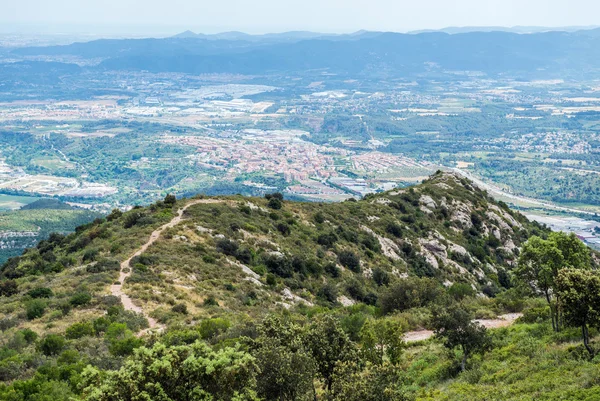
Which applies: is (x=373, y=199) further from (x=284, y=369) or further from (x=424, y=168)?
(x=424, y=168)

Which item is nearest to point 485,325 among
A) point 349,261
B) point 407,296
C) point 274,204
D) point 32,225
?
point 407,296

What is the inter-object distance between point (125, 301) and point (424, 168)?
16642 centimetres

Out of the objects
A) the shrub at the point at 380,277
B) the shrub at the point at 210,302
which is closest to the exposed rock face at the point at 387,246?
the shrub at the point at 380,277

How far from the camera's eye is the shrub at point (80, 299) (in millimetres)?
30320

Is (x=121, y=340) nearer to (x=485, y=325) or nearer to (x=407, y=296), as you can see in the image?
(x=407, y=296)

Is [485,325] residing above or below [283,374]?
below

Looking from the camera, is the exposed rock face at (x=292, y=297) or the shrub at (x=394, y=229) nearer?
the exposed rock face at (x=292, y=297)

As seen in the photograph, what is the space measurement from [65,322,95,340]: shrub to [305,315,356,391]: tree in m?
13.9

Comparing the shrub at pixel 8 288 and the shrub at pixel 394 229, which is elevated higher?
the shrub at pixel 8 288

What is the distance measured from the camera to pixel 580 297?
59.2 feet

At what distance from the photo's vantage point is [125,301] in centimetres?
3189

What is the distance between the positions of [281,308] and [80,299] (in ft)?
40.3

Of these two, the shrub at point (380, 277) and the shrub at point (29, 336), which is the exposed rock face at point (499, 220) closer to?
the shrub at point (380, 277)

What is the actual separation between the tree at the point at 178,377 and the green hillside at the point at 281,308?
0.13ft
